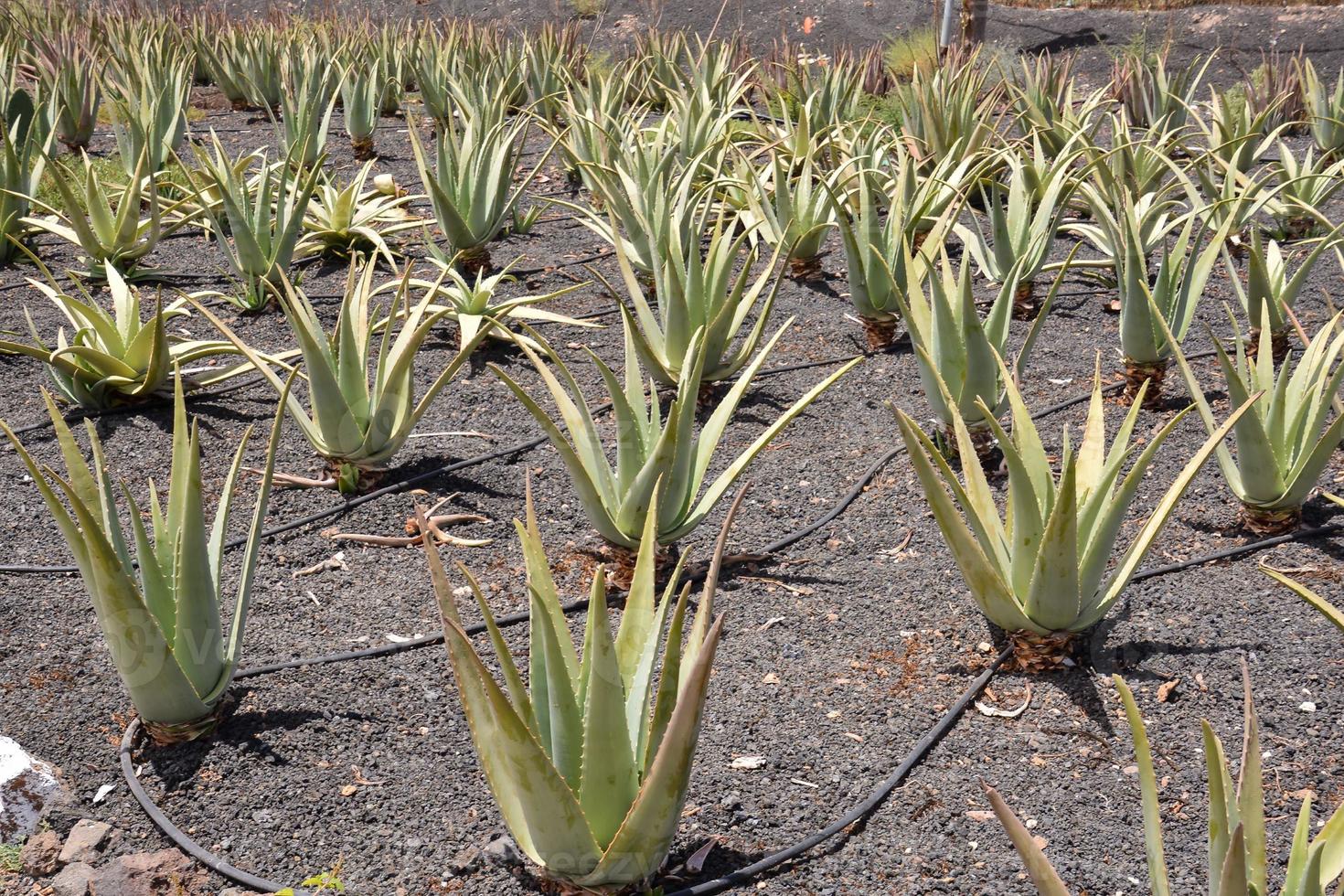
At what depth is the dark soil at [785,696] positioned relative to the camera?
165 cm

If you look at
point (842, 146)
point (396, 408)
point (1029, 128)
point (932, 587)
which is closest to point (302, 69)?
point (842, 146)

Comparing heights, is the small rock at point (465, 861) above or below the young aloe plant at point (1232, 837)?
below

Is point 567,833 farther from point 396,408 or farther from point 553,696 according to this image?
point 396,408

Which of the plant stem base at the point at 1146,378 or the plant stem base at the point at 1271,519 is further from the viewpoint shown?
the plant stem base at the point at 1146,378

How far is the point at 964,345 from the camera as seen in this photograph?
2.53 m

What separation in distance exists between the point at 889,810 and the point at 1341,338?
124cm

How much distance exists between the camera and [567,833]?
140 centimetres

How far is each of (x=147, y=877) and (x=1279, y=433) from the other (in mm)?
2108

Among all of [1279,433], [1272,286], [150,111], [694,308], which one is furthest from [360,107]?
[1279,433]

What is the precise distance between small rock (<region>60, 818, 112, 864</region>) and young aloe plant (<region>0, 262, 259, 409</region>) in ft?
5.09

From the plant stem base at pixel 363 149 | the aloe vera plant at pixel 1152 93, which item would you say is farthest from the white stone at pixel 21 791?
the aloe vera plant at pixel 1152 93

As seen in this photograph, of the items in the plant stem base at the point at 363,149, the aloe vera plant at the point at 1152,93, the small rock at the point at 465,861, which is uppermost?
the aloe vera plant at the point at 1152,93

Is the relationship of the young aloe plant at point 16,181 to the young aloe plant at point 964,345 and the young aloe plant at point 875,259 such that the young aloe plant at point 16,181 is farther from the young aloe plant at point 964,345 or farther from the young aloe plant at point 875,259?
the young aloe plant at point 964,345

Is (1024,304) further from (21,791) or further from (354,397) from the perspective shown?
(21,791)
